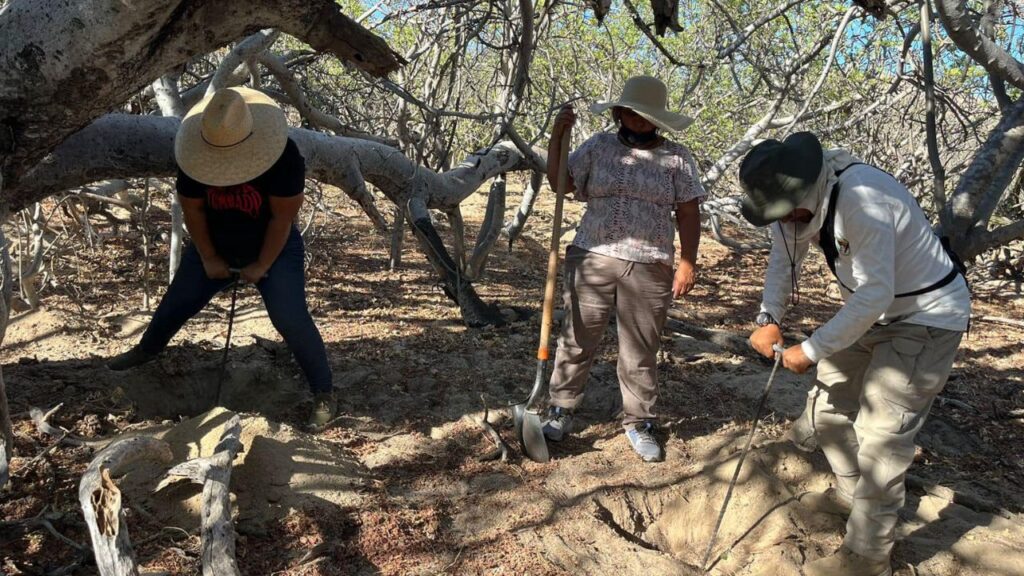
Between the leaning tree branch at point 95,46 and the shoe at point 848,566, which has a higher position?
the leaning tree branch at point 95,46

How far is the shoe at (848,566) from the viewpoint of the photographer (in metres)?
3.08

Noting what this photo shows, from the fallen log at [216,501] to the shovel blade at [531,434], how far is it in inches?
53.6

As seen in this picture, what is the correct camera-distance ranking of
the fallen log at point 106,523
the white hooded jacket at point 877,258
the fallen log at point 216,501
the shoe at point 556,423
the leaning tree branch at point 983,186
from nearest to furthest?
the fallen log at point 106,523
the fallen log at point 216,501
the white hooded jacket at point 877,258
the leaning tree branch at point 983,186
the shoe at point 556,423

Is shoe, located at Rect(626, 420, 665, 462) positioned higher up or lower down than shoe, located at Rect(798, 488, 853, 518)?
higher up

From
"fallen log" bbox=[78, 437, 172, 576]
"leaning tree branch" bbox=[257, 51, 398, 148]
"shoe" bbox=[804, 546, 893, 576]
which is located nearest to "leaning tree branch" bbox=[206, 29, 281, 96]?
"leaning tree branch" bbox=[257, 51, 398, 148]

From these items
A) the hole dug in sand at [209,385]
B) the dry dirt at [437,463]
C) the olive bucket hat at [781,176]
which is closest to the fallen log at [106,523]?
the dry dirt at [437,463]

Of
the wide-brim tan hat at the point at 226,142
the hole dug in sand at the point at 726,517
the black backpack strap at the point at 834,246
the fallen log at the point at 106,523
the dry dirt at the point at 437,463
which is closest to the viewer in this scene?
the fallen log at the point at 106,523

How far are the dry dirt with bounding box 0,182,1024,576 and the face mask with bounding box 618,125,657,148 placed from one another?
60.1 inches

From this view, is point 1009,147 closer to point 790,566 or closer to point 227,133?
point 790,566

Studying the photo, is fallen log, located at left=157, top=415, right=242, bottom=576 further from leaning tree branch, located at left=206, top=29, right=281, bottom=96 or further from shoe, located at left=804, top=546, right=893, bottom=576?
leaning tree branch, located at left=206, top=29, right=281, bottom=96

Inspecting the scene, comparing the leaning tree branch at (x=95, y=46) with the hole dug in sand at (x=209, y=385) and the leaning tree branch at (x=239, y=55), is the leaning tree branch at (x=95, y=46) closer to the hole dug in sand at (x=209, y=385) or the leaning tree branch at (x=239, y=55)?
the hole dug in sand at (x=209, y=385)

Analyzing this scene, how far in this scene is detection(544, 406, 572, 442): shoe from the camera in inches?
160

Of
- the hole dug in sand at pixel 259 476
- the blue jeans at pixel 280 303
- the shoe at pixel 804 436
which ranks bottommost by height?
the shoe at pixel 804 436

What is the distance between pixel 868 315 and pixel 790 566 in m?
1.14
